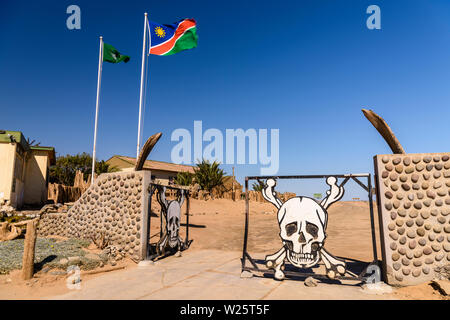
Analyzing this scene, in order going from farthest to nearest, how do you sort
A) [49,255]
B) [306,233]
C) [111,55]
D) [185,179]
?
1. [185,179]
2. [111,55]
3. [49,255]
4. [306,233]

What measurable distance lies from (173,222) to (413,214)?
610 centimetres

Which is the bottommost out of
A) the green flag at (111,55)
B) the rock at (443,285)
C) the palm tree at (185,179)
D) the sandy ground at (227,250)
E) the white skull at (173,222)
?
the sandy ground at (227,250)

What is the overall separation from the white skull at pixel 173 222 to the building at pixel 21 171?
33.9ft

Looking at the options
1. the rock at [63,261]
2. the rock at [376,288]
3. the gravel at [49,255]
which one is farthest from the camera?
the rock at [63,261]

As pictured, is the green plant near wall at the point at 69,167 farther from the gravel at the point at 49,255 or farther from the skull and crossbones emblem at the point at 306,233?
the skull and crossbones emblem at the point at 306,233

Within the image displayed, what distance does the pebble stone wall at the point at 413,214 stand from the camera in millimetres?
4992

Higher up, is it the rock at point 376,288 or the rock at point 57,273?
the rock at point 376,288

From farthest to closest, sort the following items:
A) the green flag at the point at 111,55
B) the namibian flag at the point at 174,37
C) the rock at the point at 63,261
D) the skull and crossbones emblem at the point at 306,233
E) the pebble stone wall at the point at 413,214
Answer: the green flag at the point at 111,55 → the namibian flag at the point at 174,37 → the rock at the point at 63,261 → the skull and crossbones emblem at the point at 306,233 → the pebble stone wall at the point at 413,214

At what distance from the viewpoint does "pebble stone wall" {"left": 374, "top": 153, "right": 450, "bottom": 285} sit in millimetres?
4992

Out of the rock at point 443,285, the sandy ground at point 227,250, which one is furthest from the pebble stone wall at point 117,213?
the rock at point 443,285

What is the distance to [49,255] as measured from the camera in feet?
22.5

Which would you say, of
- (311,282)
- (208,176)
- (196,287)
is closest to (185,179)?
(208,176)

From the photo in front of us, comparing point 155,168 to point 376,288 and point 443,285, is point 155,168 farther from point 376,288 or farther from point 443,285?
point 443,285
